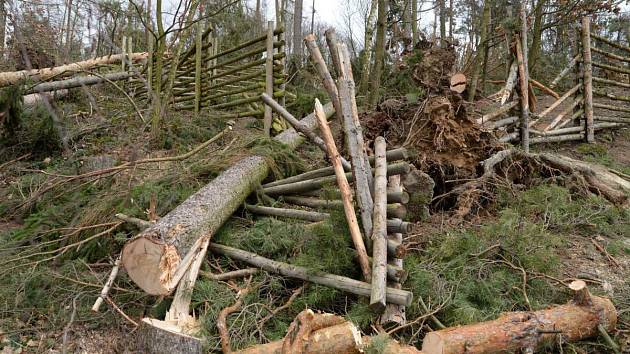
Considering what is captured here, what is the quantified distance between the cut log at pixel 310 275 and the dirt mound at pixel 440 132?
217 cm

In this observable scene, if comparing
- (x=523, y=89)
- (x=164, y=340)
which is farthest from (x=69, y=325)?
(x=523, y=89)

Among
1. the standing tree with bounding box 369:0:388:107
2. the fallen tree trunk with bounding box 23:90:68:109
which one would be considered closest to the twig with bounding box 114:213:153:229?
the fallen tree trunk with bounding box 23:90:68:109

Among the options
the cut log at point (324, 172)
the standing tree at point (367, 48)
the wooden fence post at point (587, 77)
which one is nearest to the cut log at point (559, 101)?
the wooden fence post at point (587, 77)

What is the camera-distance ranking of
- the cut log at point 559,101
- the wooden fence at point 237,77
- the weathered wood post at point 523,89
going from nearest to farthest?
1. the weathered wood post at point 523,89
2. the wooden fence at point 237,77
3. the cut log at point 559,101

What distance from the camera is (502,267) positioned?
3.92m

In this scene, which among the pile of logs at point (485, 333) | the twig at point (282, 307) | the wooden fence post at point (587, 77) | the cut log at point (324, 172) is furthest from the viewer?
the wooden fence post at point (587, 77)

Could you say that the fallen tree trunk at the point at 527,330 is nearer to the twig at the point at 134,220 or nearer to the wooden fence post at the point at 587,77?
the twig at the point at 134,220

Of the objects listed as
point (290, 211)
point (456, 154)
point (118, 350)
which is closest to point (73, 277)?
point (118, 350)

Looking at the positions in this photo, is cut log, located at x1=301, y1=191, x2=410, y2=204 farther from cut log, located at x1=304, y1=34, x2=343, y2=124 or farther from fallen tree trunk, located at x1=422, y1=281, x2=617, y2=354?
fallen tree trunk, located at x1=422, y1=281, x2=617, y2=354

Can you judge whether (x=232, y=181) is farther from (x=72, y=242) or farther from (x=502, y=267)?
(x=502, y=267)

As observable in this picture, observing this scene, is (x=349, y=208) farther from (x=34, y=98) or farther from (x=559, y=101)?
(x=34, y=98)

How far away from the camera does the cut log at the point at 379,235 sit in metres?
3.30

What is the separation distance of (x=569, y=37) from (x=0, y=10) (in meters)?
15.8

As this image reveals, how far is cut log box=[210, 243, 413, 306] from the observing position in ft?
11.0
